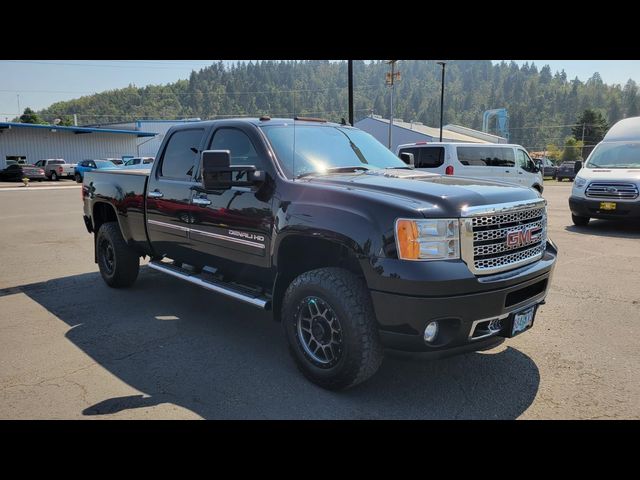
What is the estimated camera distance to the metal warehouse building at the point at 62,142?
141ft

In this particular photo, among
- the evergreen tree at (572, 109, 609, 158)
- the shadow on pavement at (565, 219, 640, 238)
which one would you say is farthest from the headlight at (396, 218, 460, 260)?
the evergreen tree at (572, 109, 609, 158)

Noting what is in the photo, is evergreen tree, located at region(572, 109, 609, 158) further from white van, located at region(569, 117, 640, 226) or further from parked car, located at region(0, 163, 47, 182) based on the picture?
parked car, located at region(0, 163, 47, 182)

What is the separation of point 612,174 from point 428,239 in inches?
387

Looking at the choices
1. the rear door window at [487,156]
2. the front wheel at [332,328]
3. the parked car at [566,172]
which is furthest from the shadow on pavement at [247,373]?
the parked car at [566,172]

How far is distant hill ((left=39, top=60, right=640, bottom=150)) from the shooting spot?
4.17 metres

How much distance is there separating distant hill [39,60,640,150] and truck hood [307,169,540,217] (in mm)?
887

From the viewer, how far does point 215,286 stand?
4469 millimetres

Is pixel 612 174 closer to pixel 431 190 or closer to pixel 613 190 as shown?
pixel 613 190

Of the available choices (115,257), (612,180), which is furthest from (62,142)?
(612,180)

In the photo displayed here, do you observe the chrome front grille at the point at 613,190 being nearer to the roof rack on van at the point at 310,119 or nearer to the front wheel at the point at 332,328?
the roof rack on van at the point at 310,119

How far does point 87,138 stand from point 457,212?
2046 inches

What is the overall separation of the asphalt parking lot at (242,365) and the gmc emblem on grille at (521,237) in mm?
1048
